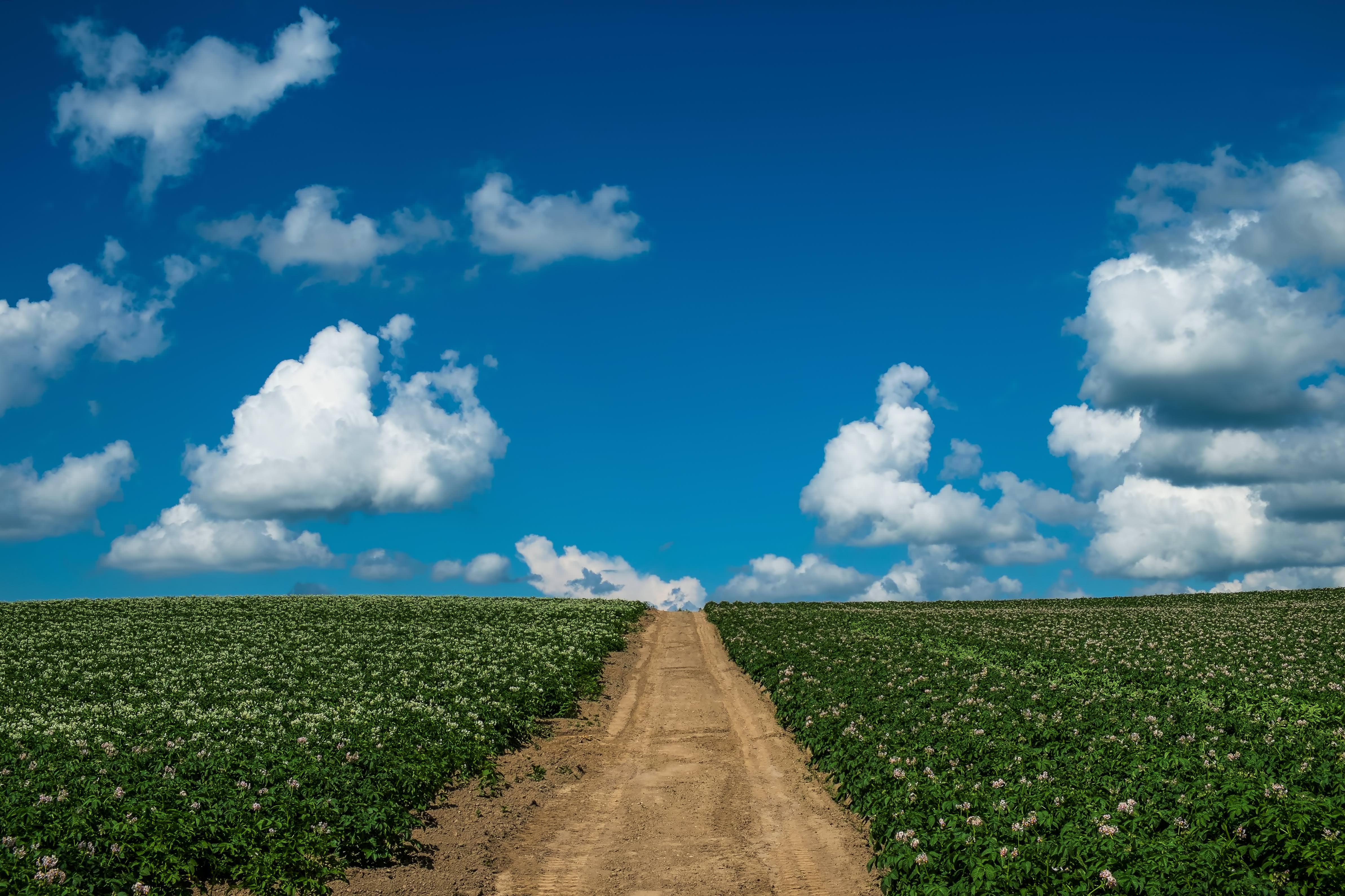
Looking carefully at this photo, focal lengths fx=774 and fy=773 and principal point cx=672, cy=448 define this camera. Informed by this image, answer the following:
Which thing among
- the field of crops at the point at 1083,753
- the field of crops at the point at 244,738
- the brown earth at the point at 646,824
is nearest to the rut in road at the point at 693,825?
A: the brown earth at the point at 646,824

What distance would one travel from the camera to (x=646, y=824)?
15.5m

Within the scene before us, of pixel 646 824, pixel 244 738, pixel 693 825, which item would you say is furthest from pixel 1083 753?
pixel 244 738

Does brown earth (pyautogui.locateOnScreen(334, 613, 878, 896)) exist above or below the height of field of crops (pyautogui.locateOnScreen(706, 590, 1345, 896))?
below

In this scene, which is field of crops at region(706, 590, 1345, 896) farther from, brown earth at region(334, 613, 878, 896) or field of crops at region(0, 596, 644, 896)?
field of crops at region(0, 596, 644, 896)

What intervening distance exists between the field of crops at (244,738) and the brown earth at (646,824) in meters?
0.92

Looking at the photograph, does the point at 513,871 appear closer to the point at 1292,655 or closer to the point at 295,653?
the point at 295,653

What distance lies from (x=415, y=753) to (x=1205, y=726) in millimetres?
17495

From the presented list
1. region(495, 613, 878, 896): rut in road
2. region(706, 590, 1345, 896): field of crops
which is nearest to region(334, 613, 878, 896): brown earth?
region(495, 613, 878, 896): rut in road

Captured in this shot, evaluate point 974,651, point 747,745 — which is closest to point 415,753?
point 747,745

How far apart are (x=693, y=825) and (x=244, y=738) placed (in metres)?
10.2

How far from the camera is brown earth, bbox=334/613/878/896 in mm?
12758

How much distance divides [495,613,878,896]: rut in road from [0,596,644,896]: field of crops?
258 cm

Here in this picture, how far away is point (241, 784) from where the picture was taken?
45.5ft

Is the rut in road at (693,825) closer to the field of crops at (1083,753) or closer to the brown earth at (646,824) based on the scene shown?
the brown earth at (646,824)
